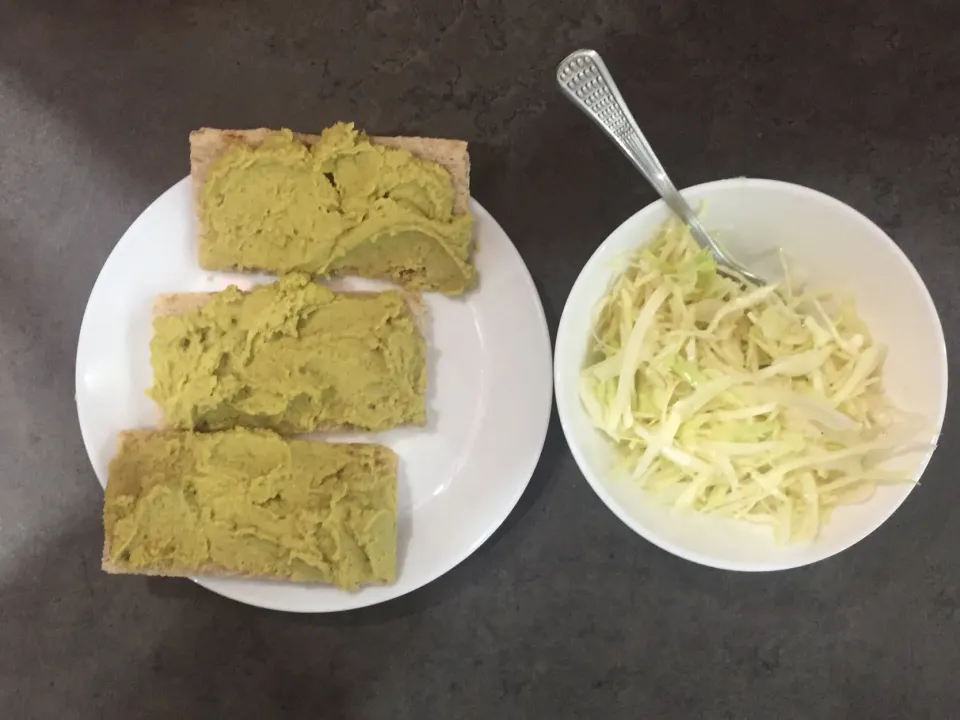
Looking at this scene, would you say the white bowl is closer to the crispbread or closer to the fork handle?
the fork handle

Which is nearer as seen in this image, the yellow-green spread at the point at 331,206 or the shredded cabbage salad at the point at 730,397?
the shredded cabbage salad at the point at 730,397

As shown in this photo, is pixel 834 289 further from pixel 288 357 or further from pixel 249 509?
pixel 249 509

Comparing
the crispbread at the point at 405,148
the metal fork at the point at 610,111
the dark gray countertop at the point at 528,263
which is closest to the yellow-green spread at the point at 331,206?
the crispbread at the point at 405,148

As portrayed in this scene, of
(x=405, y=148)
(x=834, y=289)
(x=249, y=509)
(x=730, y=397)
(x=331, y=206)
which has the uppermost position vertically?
(x=405, y=148)

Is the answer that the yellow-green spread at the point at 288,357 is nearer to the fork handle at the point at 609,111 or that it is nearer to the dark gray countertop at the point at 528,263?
the dark gray countertop at the point at 528,263

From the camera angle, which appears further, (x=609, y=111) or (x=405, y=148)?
(x=405, y=148)

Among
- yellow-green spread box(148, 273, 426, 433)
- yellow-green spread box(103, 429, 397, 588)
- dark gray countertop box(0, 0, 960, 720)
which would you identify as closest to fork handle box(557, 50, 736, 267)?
dark gray countertop box(0, 0, 960, 720)

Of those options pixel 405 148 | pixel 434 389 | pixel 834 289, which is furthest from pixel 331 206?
pixel 834 289
